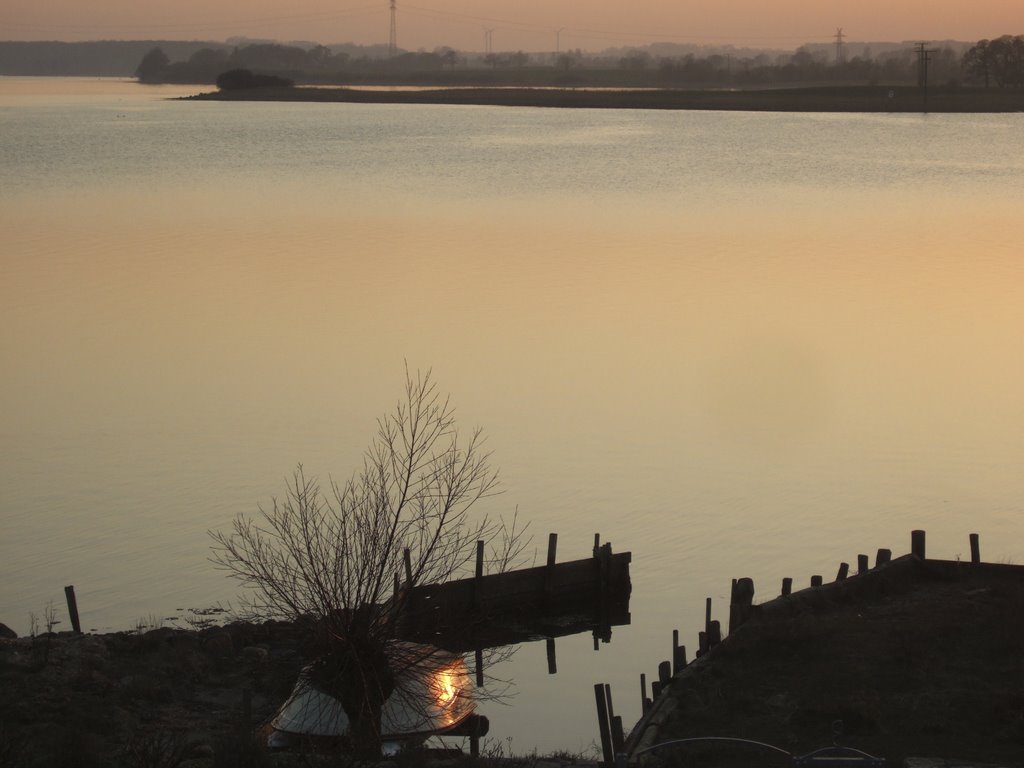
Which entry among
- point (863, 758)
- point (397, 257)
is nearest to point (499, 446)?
point (863, 758)

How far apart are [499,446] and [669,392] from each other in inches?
193

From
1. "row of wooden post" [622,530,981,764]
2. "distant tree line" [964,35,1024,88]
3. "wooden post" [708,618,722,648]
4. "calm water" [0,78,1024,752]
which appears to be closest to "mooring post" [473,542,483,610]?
"calm water" [0,78,1024,752]

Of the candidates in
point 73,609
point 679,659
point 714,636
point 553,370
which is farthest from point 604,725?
point 553,370

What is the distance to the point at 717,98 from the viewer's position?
139 meters

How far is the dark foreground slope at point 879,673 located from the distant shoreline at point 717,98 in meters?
111

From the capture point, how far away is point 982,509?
1972 centimetres

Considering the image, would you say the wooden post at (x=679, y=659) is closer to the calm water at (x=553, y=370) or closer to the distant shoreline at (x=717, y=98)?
the calm water at (x=553, y=370)

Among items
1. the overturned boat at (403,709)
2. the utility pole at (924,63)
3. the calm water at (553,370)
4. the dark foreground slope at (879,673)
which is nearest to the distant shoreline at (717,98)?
the utility pole at (924,63)

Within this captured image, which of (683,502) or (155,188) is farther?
(155,188)

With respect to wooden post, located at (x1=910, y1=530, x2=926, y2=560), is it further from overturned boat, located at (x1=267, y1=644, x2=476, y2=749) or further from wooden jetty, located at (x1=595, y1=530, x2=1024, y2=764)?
overturned boat, located at (x1=267, y1=644, x2=476, y2=749)

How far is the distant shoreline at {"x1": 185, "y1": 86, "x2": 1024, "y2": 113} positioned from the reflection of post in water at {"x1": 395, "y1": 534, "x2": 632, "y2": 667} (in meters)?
111

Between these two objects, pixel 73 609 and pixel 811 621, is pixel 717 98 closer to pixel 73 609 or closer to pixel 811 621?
pixel 811 621

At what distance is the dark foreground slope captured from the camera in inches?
460

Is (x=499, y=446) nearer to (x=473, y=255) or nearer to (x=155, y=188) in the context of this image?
(x=473, y=255)
